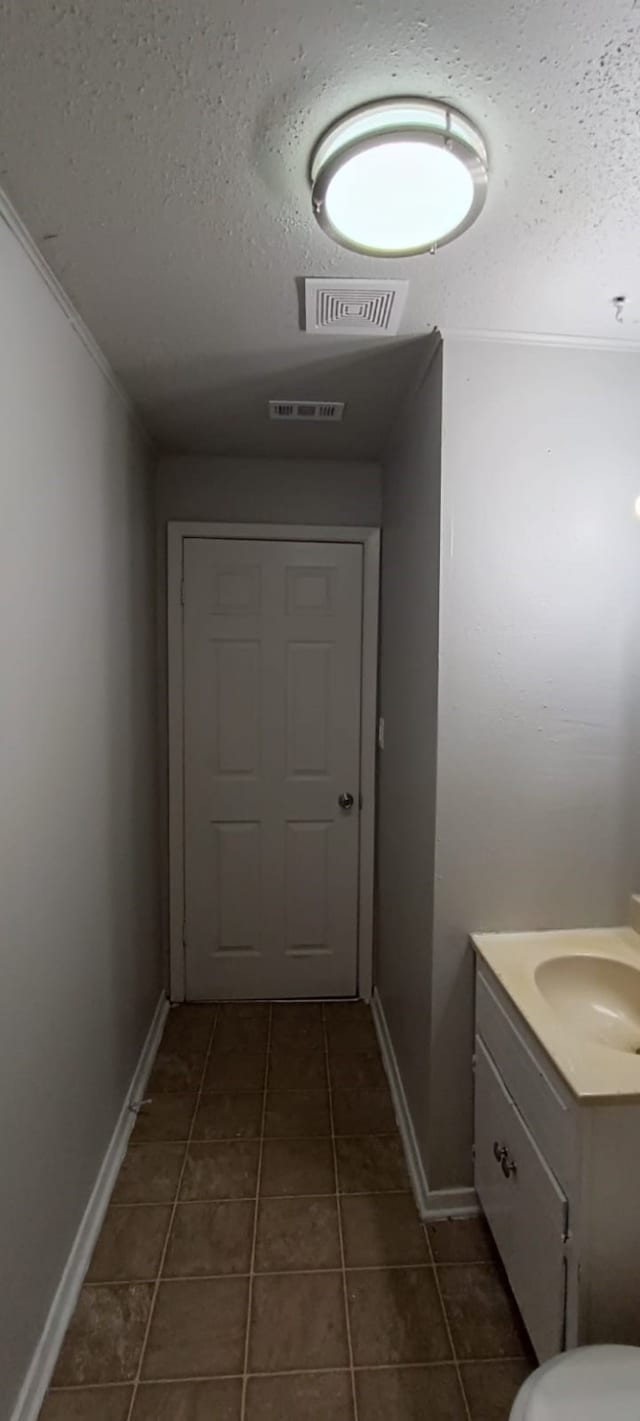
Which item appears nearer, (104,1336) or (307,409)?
(104,1336)

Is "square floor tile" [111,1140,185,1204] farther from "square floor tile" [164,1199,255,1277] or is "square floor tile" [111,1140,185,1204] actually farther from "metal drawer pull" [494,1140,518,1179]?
"metal drawer pull" [494,1140,518,1179]

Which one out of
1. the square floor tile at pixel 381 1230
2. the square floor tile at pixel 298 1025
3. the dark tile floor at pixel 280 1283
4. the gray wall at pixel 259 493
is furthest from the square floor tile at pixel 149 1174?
the gray wall at pixel 259 493

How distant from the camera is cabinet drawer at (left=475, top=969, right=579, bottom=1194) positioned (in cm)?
113

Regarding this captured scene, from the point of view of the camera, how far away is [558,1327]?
1.16 metres

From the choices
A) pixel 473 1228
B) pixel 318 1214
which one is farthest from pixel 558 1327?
pixel 318 1214

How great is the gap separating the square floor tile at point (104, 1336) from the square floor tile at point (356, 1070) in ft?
2.85

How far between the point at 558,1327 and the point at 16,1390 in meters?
1.01

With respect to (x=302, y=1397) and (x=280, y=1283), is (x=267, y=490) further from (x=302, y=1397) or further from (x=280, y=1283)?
(x=302, y=1397)

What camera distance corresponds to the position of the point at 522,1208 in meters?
1.32

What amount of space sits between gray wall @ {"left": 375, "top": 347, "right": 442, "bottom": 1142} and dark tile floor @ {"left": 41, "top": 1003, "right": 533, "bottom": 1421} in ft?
0.91

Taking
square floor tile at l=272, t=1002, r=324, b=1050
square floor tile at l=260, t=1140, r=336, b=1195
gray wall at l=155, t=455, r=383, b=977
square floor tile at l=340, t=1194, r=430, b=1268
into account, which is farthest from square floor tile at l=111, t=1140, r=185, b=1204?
gray wall at l=155, t=455, r=383, b=977

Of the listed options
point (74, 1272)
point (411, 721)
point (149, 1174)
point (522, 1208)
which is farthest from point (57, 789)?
point (522, 1208)

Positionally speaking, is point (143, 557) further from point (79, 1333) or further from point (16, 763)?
point (79, 1333)

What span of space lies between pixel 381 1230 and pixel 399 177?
228 cm
